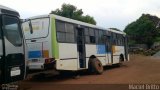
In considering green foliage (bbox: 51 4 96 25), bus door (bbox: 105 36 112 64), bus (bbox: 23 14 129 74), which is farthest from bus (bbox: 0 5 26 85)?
green foliage (bbox: 51 4 96 25)

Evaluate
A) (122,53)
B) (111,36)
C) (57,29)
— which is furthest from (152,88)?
(122,53)

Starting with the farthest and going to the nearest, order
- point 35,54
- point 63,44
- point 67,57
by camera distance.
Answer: point 67,57, point 63,44, point 35,54

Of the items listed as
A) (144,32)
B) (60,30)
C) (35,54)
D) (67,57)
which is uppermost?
(144,32)

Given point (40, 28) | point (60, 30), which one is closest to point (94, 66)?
point (60, 30)

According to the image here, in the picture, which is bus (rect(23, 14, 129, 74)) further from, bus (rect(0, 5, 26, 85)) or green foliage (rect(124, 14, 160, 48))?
green foliage (rect(124, 14, 160, 48))

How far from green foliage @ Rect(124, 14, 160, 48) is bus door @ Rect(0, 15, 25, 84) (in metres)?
59.6

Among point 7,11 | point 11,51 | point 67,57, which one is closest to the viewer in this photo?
point 11,51

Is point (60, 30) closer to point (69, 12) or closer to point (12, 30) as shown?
point (12, 30)

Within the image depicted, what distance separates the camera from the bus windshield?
11.0m

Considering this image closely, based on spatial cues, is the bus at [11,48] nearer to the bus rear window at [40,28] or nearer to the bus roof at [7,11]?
the bus roof at [7,11]

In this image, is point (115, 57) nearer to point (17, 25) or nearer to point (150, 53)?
point (17, 25)

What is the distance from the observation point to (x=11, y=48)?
1105 centimetres

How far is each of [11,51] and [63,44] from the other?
4.42m

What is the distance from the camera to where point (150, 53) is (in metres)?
49.9
